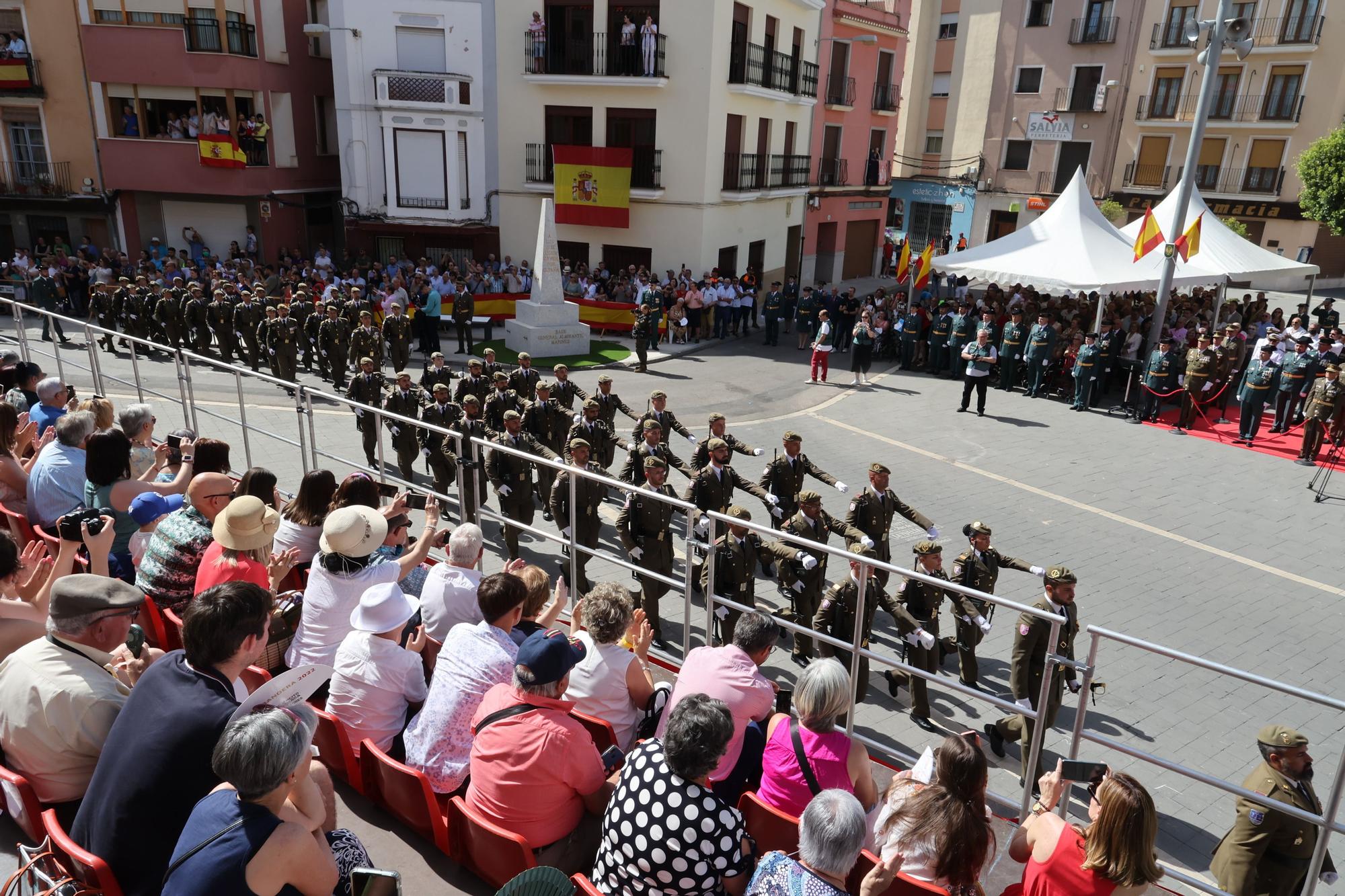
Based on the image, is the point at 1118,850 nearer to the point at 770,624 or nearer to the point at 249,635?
the point at 770,624

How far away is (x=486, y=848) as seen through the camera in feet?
12.7

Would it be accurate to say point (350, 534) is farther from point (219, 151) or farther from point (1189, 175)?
point (219, 151)

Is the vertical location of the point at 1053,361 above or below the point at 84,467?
below

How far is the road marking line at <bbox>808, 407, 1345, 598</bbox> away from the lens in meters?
10.6

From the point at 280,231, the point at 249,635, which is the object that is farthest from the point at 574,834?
the point at 280,231

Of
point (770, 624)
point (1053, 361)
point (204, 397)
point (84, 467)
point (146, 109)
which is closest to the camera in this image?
point (770, 624)

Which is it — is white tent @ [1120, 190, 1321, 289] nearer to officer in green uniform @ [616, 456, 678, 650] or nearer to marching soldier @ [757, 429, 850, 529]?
marching soldier @ [757, 429, 850, 529]

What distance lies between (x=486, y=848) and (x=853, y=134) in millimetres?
36566

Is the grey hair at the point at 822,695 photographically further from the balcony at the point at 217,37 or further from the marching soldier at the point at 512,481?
the balcony at the point at 217,37

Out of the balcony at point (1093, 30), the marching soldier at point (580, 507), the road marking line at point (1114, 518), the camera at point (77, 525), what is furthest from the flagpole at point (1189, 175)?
the balcony at point (1093, 30)

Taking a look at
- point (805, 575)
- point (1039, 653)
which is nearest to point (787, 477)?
point (805, 575)

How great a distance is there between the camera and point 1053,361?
62.3ft

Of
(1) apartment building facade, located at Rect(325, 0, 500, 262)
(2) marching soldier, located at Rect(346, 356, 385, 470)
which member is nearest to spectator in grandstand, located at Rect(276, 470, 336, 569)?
(2) marching soldier, located at Rect(346, 356, 385, 470)

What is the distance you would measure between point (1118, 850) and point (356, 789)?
361cm
